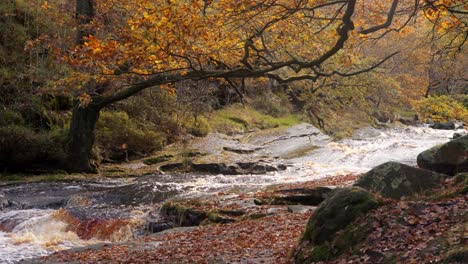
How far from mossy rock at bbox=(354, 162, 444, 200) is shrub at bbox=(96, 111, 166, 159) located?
13.1m

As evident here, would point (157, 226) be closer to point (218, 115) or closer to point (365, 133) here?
point (218, 115)

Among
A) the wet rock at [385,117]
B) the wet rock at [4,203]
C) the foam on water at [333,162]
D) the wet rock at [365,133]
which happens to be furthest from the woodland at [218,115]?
the wet rock at [385,117]

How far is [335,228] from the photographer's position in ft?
20.5

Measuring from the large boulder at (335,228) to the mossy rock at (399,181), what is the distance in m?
2.22

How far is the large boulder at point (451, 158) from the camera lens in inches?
418

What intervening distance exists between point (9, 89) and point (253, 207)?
452 inches

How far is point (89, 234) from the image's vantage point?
11.4 meters

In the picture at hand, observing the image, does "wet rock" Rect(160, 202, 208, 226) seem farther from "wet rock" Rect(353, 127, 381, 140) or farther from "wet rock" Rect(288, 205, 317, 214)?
"wet rock" Rect(353, 127, 381, 140)

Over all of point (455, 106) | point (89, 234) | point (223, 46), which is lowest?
point (89, 234)

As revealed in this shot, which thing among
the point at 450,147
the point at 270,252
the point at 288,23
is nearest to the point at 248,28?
the point at 288,23

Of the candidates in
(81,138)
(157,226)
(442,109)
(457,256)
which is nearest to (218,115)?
(81,138)

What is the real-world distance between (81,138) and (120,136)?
2993mm

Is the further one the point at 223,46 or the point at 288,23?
the point at 288,23

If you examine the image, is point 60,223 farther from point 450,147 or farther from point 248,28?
point 450,147
